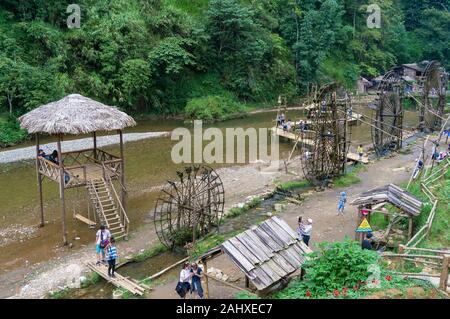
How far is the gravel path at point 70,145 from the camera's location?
2931 cm

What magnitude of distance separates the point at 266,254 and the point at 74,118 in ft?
31.7

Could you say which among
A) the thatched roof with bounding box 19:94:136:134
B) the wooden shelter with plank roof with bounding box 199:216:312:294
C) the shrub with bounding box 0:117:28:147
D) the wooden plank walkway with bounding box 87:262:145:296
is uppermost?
the thatched roof with bounding box 19:94:136:134

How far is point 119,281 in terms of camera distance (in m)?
14.4

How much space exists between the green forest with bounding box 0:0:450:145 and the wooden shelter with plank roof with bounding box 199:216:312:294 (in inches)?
982

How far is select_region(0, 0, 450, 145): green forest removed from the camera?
36.2 meters

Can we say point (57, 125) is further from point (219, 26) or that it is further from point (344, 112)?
point (219, 26)

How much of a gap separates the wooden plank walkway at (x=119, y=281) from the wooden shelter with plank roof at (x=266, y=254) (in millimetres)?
2366

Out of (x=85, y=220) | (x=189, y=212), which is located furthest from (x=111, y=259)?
(x=85, y=220)

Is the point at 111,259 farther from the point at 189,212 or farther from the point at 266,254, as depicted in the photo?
the point at 266,254

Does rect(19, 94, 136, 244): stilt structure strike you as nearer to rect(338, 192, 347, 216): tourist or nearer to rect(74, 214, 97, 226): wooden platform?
rect(74, 214, 97, 226): wooden platform

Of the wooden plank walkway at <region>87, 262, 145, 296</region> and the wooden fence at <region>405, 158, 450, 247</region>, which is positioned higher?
the wooden fence at <region>405, 158, 450, 247</region>

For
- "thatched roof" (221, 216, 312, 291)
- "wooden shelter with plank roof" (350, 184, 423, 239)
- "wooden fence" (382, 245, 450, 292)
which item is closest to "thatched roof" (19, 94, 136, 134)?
"thatched roof" (221, 216, 312, 291)

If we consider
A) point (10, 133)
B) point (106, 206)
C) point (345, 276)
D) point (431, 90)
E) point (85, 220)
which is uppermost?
point (431, 90)

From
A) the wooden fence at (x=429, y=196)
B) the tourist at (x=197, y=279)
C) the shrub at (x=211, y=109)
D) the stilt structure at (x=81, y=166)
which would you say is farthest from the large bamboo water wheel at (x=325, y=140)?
the shrub at (x=211, y=109)
